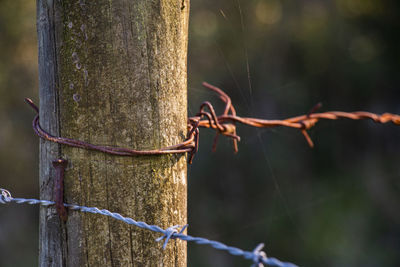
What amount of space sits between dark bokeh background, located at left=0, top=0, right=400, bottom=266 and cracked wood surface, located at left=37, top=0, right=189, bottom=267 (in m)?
A: 4.79

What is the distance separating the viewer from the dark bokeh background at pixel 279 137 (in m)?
6.07

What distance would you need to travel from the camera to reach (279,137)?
6215 millimetres

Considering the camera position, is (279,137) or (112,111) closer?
(112,111)

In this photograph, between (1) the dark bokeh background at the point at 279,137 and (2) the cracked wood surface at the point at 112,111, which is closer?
(2) the cracked wood surface at the point at 112,111

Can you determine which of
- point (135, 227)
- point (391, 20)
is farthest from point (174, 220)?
point (391, 20)

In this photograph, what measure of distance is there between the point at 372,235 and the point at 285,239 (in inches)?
49.9

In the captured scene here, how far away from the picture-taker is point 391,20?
6602 millimetres

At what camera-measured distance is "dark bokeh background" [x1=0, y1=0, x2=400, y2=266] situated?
6.07m

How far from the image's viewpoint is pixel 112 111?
993mm

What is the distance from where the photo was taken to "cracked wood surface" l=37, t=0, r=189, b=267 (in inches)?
38.9

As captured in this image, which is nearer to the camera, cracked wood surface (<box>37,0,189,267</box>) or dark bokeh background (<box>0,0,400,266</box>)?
cracked wood surface (<box>37,0,189,267</box>)

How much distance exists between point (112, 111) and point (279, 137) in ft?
17.8

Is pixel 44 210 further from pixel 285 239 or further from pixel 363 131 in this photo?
pixel 363 131

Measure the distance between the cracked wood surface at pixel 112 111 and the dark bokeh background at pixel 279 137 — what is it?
4.79m
